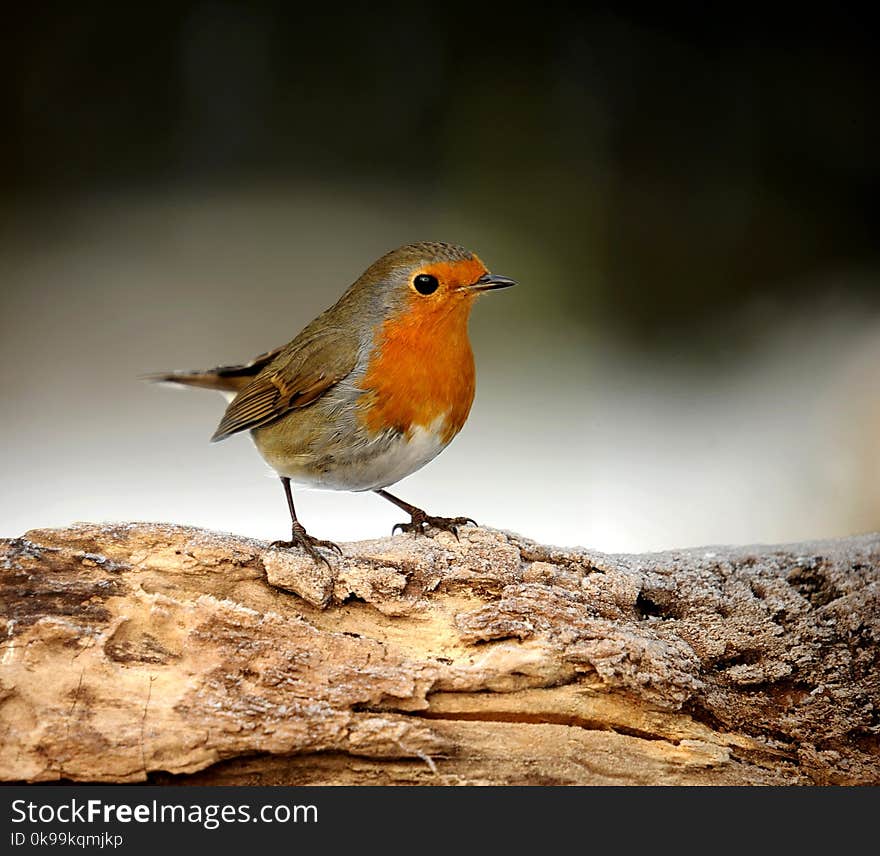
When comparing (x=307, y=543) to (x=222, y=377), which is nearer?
(x=307, y=543)

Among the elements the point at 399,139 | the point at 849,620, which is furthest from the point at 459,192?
the point at 849,620

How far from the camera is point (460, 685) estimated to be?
7.70ft

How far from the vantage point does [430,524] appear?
2.88 m

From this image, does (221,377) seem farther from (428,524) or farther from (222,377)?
(428,524)

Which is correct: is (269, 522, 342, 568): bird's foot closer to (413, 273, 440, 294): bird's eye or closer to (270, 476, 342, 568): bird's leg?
(270, 476, 342, 568): bird's leg

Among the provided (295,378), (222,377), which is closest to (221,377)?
(222,377)

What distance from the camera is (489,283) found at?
2682mm

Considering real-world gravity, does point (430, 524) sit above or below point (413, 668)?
above

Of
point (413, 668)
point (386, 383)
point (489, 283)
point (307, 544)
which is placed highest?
point (489, 283)

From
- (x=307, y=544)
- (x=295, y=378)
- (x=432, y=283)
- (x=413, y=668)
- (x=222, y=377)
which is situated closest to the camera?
(x=413, y=668)

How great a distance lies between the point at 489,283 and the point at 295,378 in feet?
1.86

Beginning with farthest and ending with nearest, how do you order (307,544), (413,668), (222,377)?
(222,377), (307,544), (413,668)

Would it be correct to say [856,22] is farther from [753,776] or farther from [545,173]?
[753,776]

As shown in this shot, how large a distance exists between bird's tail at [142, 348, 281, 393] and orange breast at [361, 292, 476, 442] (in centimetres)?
62
